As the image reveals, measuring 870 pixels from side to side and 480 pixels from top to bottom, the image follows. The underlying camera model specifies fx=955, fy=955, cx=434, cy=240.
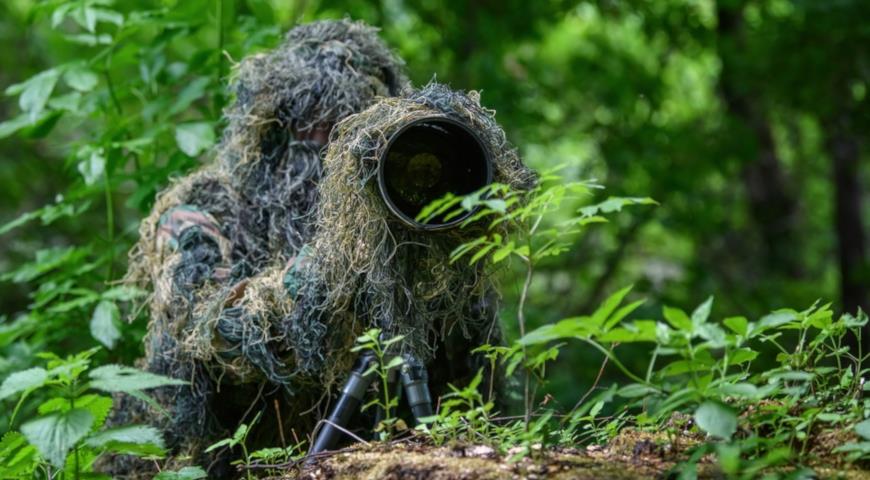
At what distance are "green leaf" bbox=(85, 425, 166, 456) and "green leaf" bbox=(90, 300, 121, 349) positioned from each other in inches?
44.2

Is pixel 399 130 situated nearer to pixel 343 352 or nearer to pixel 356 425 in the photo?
pixel 343 352

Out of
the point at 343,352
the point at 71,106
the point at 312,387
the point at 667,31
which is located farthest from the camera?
the point at 667,31

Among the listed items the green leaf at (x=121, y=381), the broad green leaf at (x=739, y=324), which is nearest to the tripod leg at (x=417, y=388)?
the green leaf at (x=121, y=381)

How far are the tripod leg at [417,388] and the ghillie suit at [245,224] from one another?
328 millimetres

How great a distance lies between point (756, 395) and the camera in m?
1.39

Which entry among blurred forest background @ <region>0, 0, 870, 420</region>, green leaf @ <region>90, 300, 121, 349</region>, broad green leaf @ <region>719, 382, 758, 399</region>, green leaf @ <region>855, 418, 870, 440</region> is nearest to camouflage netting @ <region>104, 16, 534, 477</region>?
green leaf @ <region>90, 300, 121, 349</region>

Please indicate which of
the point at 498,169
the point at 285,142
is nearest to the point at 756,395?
the point at 498,169

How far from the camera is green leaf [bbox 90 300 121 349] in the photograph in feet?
9.47

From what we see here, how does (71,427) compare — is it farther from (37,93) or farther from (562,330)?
(37,93)

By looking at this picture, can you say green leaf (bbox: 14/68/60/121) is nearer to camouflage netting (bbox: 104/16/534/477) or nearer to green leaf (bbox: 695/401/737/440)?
camouflage netting (bbox: 104/16/534/477)

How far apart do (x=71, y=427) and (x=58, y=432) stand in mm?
21

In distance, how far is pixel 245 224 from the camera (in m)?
2.59

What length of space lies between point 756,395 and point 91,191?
256 cm

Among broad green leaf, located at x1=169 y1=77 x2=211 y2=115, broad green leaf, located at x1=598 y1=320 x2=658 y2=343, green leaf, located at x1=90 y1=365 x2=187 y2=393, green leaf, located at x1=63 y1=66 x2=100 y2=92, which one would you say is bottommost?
green leaf, located at x1=90 y1=365 x2=187 y2=393
